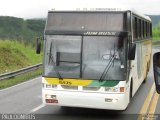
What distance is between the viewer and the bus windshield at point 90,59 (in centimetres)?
1023

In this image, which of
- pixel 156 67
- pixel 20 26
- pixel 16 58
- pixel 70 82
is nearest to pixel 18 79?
pixel 16 58

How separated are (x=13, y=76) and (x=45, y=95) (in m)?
9.75

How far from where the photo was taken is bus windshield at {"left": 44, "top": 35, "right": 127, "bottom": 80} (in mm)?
10234

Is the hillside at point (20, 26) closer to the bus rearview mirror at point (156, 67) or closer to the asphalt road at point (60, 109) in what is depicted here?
the asphalt road at point (60, 109)

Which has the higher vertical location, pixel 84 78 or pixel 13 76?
pixel 84 78

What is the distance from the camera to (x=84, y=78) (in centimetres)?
1025

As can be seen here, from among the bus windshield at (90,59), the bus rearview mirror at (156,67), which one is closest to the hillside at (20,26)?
the bus windshield at (90,59)

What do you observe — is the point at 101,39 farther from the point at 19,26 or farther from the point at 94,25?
the point at 19,26

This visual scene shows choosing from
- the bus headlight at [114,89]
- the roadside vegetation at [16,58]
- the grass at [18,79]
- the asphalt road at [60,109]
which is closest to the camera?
the bus headlight at [114,89]

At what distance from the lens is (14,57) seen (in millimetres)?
27984

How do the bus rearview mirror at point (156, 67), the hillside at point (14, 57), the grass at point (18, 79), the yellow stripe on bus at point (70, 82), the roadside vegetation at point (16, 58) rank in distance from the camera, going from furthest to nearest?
the hillside at point (14, 57) < the roadside vegetation at point (16, 58) < the grass at point (18, 79) < the yellow stripe on bus at point (70, 82) < the bus rearview mirror at point (156, 67)

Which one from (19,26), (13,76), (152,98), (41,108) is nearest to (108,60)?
(41,108)

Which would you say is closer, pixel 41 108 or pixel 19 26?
pixel 41 108

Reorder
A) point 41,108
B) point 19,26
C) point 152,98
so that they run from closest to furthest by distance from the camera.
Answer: point 41,108 → point 152,98 → point 19,26
